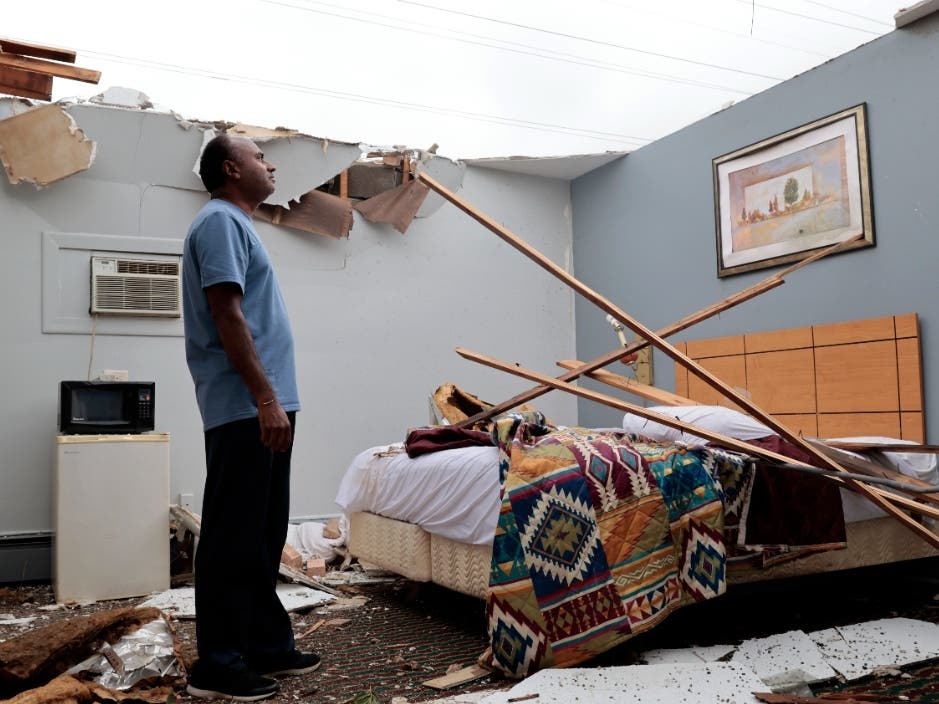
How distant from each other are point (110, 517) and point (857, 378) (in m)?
3.52

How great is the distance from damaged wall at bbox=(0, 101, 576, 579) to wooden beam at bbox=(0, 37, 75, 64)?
3.50 feet

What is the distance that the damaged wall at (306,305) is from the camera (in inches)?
175

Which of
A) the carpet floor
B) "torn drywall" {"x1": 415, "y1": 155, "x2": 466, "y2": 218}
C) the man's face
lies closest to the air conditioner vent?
the carpet floor

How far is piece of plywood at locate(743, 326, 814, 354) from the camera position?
4.18 metres

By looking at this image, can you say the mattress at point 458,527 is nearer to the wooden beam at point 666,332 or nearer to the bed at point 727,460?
the bed at point 727,460

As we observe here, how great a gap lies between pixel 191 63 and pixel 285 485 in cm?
365

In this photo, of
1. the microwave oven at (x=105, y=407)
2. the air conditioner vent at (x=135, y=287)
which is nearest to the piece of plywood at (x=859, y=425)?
the microwave oven at (x=105, y=407)

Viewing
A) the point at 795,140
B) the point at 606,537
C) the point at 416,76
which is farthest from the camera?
the point at 416,76

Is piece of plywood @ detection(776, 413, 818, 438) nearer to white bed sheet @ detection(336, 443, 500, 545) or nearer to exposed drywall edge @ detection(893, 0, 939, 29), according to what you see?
exposed drywall edge @ detection(893, 0, 939, 29)

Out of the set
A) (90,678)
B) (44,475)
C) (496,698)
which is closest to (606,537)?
(496,698)

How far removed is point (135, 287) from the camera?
4609mm

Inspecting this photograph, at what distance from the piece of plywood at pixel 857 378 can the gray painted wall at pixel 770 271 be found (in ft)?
0.51

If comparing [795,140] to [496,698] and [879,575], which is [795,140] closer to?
[879,575]

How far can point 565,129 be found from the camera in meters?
5.99
